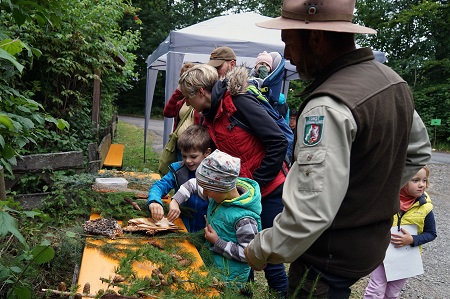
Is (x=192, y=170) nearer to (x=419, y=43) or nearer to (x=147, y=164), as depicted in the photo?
(x=147, y=164)

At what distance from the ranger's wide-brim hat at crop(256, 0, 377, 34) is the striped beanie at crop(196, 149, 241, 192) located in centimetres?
92

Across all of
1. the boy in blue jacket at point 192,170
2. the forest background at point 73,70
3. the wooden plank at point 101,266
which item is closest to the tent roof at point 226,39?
the forest background at point 73,70

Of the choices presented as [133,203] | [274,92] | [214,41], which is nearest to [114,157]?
[214,41]

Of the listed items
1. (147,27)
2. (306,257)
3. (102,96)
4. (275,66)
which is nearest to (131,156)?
(102,96)

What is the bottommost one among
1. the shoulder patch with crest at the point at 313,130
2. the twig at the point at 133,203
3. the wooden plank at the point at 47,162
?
the wooden plank at the point at 47,162

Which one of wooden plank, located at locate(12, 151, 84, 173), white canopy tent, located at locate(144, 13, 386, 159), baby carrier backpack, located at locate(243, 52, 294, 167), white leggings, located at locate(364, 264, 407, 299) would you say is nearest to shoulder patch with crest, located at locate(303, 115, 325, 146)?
baby carrier backpack, located at locate(243, 52, 294, 167)

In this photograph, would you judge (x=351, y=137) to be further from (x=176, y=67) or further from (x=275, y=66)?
(x=176, y=67)

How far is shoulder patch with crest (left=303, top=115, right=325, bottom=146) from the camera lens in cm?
135

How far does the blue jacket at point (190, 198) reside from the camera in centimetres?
300

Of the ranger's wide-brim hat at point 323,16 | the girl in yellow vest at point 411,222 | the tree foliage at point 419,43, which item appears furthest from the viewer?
the tree foliage at point 419,43

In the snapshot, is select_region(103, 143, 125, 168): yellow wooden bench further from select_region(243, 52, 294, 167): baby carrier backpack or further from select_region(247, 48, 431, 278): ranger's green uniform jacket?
select_region(247, 48, 431, 278): ranger's green uniform jacket

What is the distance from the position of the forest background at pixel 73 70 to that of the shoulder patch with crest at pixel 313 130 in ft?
1.59

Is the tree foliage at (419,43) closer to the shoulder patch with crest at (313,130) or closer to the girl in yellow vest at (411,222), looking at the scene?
the girl in yellow vest at (411,222)

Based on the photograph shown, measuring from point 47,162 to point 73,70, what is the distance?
7.05 ft
